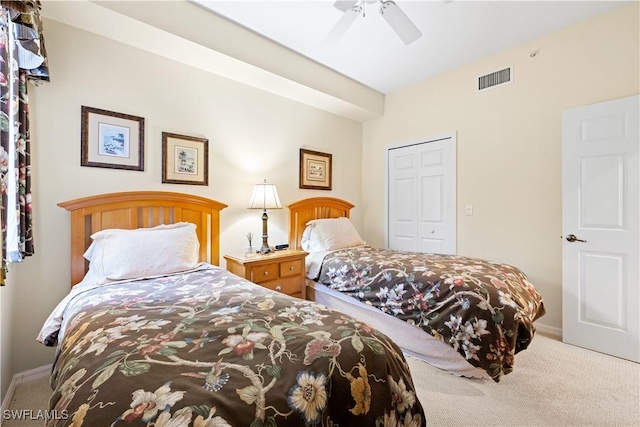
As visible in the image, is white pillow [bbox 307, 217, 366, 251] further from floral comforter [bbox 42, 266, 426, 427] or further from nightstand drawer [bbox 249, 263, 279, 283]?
floral comforter [bbox 42, 266, 426, 427]

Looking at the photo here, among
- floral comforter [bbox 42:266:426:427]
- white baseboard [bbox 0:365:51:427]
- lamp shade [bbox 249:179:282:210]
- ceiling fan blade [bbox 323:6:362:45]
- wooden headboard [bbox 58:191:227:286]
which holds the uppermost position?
ceiling fan blade [bbox 323:6:362:45]

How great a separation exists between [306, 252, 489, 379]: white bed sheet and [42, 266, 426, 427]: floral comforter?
1187 mm

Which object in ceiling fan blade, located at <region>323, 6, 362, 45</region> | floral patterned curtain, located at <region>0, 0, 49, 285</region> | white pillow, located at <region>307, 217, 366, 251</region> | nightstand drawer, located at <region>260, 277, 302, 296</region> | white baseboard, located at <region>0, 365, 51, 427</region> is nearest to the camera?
floral patterned curtain, located at <region>0, 0, 49, 285</region>

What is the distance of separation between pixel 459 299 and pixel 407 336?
64cm

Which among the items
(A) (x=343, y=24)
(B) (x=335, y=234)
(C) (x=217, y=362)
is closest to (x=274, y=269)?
(B) (x=335, y=234)

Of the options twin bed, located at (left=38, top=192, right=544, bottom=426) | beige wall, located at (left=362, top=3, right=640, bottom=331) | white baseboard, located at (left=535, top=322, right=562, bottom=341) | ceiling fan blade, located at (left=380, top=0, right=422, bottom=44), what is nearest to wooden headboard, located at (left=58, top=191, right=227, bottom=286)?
twin bed, located at (left=38, top=192, right=544, bottom=426)

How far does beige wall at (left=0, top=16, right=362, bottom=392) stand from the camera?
203cm

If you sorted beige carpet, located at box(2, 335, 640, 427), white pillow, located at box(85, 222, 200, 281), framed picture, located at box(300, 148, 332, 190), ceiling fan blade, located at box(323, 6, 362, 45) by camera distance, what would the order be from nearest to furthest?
beige carpet, located at box(2, 335, 640, 427)
white pillow, located at box(85, 222, 200, 281)
ceiling fan blade, located at box(323, 6, 362, 45)
framed picture, located at box(300, 148, 332, 190)

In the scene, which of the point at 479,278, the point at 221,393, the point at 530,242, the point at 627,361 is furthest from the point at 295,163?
the point at 627,361

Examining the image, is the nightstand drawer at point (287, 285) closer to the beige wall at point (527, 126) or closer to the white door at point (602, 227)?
the beige wall at point (527, 126)

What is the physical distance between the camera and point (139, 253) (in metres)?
1.96

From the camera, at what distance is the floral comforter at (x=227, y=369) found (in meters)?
0.73

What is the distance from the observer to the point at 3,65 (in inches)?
51.6

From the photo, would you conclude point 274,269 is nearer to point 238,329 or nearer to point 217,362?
point 238,329
